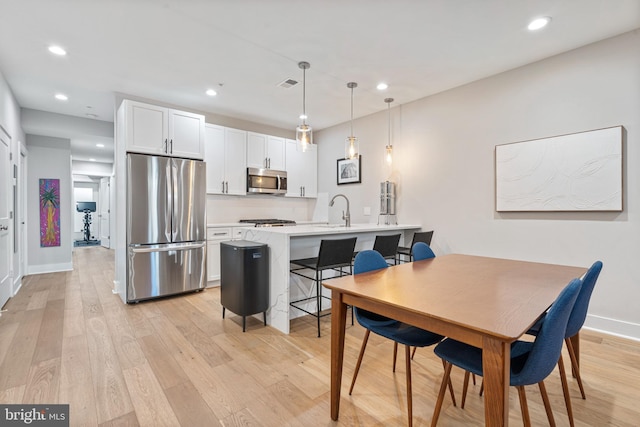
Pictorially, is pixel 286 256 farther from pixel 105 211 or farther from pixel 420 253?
pixel 105 211

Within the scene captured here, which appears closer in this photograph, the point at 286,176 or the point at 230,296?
the point at 230,296

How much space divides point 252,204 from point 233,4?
335cm

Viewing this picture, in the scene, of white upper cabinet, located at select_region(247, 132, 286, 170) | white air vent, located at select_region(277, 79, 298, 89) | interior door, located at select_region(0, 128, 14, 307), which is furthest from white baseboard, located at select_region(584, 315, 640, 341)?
interior door, located at select_region(0, 128, 14, 307)

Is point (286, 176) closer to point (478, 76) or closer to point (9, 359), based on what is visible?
point (478, 76)

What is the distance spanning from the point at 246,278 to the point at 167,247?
160 centimetres

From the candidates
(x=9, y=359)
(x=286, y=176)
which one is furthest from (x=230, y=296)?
(x=286, y=176)

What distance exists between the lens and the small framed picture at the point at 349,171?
4977 millimetres

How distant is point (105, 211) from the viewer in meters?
9.09

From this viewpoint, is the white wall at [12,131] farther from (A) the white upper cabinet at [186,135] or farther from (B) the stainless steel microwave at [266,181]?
(B) the stainless steel microwave at [266,181]

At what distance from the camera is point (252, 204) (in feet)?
17.1

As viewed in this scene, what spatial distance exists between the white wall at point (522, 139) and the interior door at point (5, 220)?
461 cm

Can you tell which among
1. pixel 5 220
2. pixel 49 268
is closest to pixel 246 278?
pixel 5 220

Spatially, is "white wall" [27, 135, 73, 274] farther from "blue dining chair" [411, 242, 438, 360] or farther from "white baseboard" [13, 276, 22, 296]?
"blue dining chair" [411, 242, 438, 360]

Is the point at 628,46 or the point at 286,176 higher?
the point at 628,46
